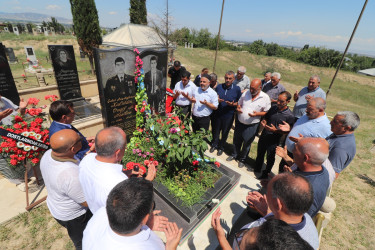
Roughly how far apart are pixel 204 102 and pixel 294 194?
310cm

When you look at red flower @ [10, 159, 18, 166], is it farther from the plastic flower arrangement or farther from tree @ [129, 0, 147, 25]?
tree @ [129, 0, 147, 25]

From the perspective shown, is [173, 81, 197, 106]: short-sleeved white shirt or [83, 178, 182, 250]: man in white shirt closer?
[83, 178, 182, 250]: man in white shirt

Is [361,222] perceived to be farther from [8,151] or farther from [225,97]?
[8,151]

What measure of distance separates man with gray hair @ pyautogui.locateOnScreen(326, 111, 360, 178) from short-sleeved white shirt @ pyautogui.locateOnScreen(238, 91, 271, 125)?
1.43 m

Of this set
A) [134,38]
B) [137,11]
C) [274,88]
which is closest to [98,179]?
[274,88]

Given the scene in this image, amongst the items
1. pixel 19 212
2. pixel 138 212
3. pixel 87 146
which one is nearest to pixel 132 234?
pixel 138 212

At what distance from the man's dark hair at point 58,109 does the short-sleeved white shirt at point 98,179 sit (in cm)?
123

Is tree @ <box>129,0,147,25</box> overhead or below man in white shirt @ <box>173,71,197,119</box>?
overhead

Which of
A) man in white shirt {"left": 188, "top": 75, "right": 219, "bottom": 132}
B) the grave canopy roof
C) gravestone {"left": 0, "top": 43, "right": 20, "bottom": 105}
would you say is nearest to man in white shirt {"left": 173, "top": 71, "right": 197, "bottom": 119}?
man in white shirt {"left": 188, "top": 75, "right": 219, "bottom": 132}

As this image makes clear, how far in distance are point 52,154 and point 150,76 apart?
321 cm

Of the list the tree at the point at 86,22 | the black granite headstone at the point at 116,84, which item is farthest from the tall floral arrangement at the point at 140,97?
the tree at the point at 86,22

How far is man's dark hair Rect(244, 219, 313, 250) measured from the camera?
858 mm

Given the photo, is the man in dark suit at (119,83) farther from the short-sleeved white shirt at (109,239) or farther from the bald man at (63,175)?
the short-sleeved white shirt at (109,239)

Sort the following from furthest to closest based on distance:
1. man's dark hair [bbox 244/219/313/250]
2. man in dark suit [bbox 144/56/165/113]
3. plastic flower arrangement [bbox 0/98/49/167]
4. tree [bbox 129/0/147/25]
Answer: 1. tree [bbox 129/0/147/25]
2. man in dark suit [bbox 144/56/165/113]
3. plastic flower arrangement [bbox 0/98/49/167]
4. man's dark hair [bbox 244/219/313/250]
